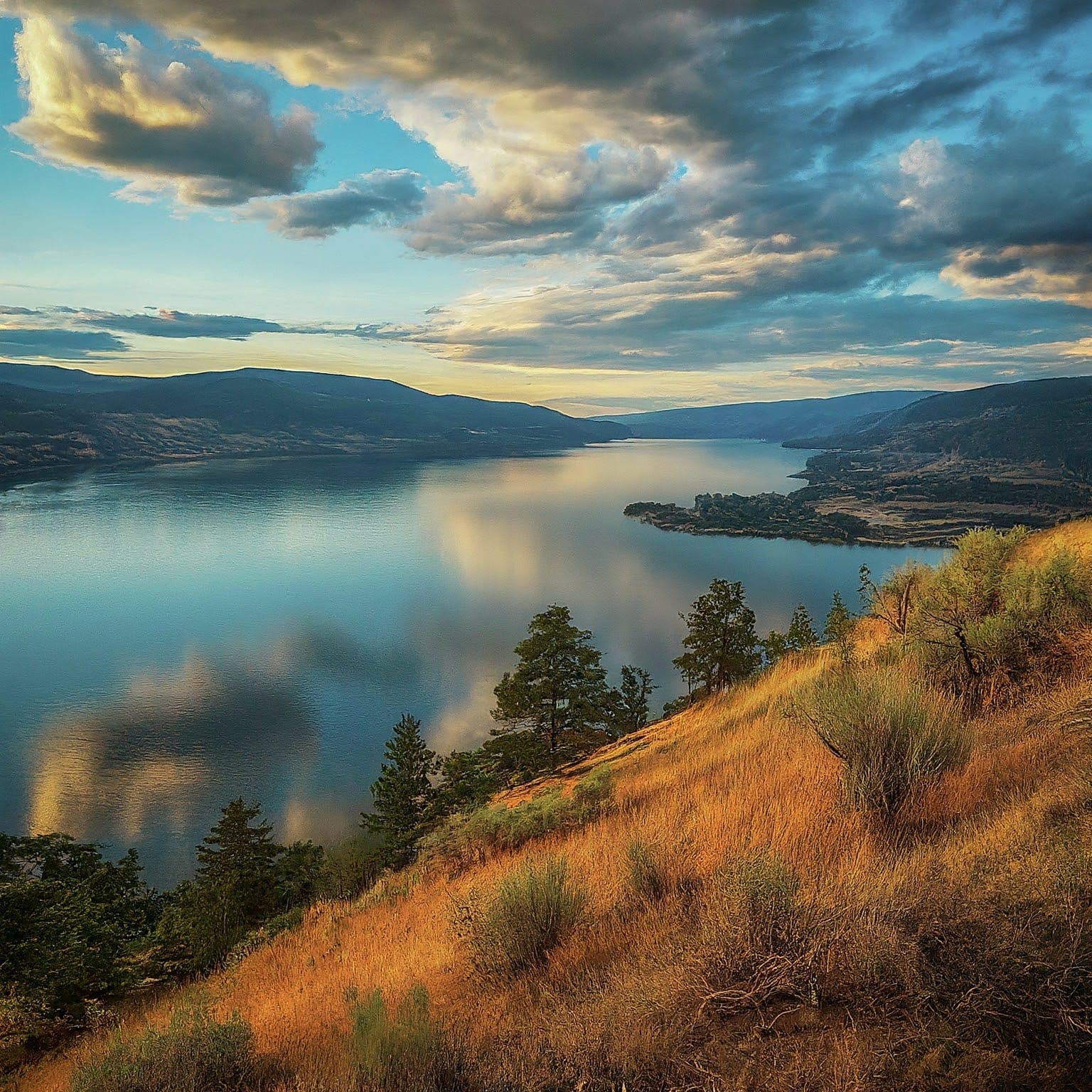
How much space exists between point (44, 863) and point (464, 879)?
1769cm

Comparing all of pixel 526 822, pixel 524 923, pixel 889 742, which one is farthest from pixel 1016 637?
pixel 524 923

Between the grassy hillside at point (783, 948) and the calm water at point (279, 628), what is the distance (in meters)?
26.1

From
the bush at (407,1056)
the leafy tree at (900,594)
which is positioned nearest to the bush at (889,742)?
the bush at (407,1056)

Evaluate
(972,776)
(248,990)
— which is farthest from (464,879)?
(972,776)

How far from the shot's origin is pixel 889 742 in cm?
501

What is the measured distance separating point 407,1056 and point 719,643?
88.3 ft

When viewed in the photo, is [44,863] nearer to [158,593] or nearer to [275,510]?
[158,593]

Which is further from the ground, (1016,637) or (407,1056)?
(1016,637)

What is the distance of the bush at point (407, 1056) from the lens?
3.11 metres

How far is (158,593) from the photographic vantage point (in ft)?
210

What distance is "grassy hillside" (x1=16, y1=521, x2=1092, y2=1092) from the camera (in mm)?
2643

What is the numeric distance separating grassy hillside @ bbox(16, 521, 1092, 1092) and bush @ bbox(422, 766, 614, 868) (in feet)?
3.41

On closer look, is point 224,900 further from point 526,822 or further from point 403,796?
point 526,822

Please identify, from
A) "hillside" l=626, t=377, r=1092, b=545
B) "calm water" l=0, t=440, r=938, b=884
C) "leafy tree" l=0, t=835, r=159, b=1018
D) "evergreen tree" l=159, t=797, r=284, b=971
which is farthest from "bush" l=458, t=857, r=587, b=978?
"hillside" l=626, t=377, r=1092, b=545
